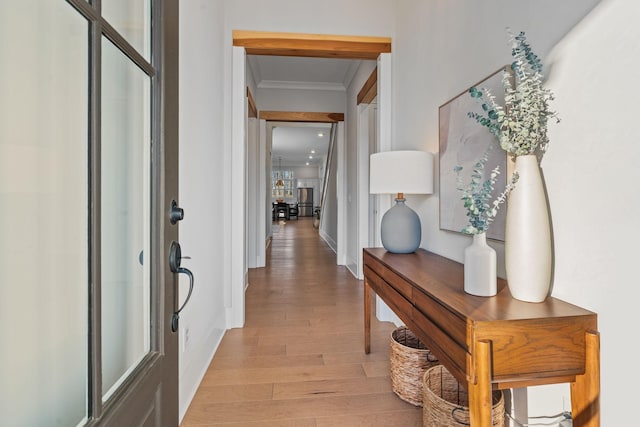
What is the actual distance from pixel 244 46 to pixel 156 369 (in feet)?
8.84

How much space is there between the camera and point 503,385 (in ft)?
3.10

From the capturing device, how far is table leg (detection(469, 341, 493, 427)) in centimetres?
90

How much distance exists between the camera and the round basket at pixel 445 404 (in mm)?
1266

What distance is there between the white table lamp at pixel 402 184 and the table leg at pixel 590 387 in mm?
1177

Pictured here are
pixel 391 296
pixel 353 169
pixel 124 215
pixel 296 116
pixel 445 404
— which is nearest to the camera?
pixel 124 215

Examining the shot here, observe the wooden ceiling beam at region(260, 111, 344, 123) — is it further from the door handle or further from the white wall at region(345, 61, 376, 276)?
the door handle

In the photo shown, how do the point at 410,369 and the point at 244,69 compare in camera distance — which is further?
the point at 244,69

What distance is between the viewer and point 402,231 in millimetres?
2074

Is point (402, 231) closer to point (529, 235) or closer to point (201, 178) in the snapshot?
point (529, 235)

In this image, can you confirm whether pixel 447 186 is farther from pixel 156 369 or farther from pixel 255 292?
pixel 255 292

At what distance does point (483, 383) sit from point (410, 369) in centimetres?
90
